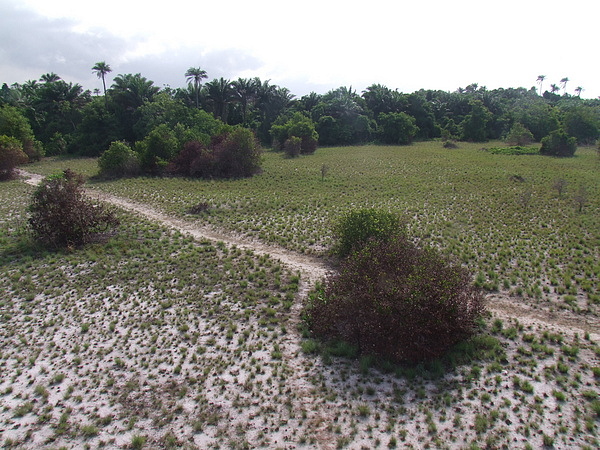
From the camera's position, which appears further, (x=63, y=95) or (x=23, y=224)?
(x=63, y=95)

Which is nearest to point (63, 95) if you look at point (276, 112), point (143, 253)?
point (276, 112)

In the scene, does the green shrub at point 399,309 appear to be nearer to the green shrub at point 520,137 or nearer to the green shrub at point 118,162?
the green shrub at point 118,162

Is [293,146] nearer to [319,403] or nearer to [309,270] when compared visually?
[309,270]

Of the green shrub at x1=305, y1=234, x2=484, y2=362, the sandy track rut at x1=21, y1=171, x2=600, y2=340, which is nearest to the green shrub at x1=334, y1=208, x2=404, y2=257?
the sandy track rut at x1=21, y1=171, x2=600, y2=340

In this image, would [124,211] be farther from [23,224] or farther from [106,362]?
[106,362]

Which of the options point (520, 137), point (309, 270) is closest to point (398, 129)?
point (520, 137)

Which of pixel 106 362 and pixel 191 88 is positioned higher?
pixel 191 88

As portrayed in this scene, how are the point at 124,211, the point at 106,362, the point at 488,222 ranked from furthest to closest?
the point at 124,211, the point at 488,222, the point at 106,362

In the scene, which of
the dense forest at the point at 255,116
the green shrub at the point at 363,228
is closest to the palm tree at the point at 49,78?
the dense forest at the point at 255,116
